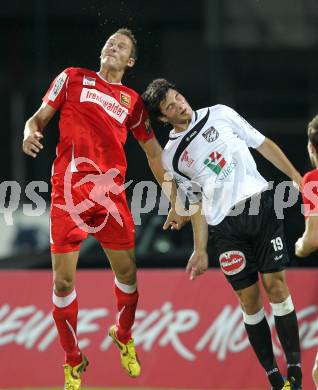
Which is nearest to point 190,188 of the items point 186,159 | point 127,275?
point 186,159

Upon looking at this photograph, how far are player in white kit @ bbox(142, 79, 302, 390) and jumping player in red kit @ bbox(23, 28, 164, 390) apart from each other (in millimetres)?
294

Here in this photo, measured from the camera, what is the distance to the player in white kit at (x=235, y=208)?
24.9 feet

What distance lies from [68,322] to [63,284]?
287mm

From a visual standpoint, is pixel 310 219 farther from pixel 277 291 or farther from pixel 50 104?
pixel 50 104

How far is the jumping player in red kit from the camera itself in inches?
303

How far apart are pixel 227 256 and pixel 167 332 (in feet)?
7.62

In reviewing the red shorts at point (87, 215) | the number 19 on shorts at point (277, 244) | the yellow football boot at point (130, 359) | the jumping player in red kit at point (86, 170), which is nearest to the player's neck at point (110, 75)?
the jumping player in red kit at point (86, 170)

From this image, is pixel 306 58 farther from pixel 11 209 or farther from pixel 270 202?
pixel 270 202

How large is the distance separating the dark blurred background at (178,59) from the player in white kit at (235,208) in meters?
7.40

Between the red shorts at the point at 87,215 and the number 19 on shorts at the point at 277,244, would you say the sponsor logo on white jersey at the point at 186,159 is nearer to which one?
the red shorts at the point at 87,215

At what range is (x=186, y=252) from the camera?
36.6 ft

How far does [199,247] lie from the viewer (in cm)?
761

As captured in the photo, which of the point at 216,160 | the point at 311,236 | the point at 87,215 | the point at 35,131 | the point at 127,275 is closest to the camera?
the point at 311,236

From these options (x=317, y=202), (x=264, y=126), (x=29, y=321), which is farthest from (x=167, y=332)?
(x=264, y=126)
